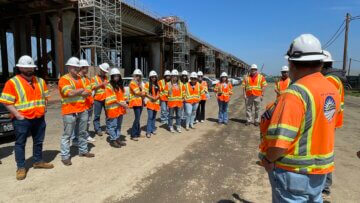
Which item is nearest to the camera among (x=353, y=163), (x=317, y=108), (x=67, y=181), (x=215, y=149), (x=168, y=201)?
(x=317, y=108)

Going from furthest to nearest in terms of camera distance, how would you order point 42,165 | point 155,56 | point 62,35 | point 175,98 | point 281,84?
point 155,56 < point 62,35 < point 281,84 < point 175,98 < point 42,165

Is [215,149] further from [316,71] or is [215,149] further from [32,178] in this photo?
[316,71]

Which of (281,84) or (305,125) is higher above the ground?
(281,84)

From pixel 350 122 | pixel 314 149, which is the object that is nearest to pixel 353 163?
pixel 314 149

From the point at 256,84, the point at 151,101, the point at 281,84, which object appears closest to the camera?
the point at 151,101

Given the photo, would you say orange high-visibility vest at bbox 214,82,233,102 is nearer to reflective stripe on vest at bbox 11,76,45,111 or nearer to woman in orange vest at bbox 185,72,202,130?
woman in orange vest at bbox 185,72,202,130

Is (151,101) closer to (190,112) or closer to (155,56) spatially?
(190,112)

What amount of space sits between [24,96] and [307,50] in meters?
4.36

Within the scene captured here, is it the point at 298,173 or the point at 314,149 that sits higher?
the point at 314,149

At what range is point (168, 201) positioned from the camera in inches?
151

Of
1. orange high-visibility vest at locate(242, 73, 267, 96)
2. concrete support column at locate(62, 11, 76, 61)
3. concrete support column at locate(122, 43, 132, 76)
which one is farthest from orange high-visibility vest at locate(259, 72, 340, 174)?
concrete support column at locate(122, 43, 132, 76)

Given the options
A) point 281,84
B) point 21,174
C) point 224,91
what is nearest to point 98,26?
point 224,91

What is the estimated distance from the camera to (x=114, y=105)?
6.54 metres

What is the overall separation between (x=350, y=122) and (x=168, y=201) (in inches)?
379
